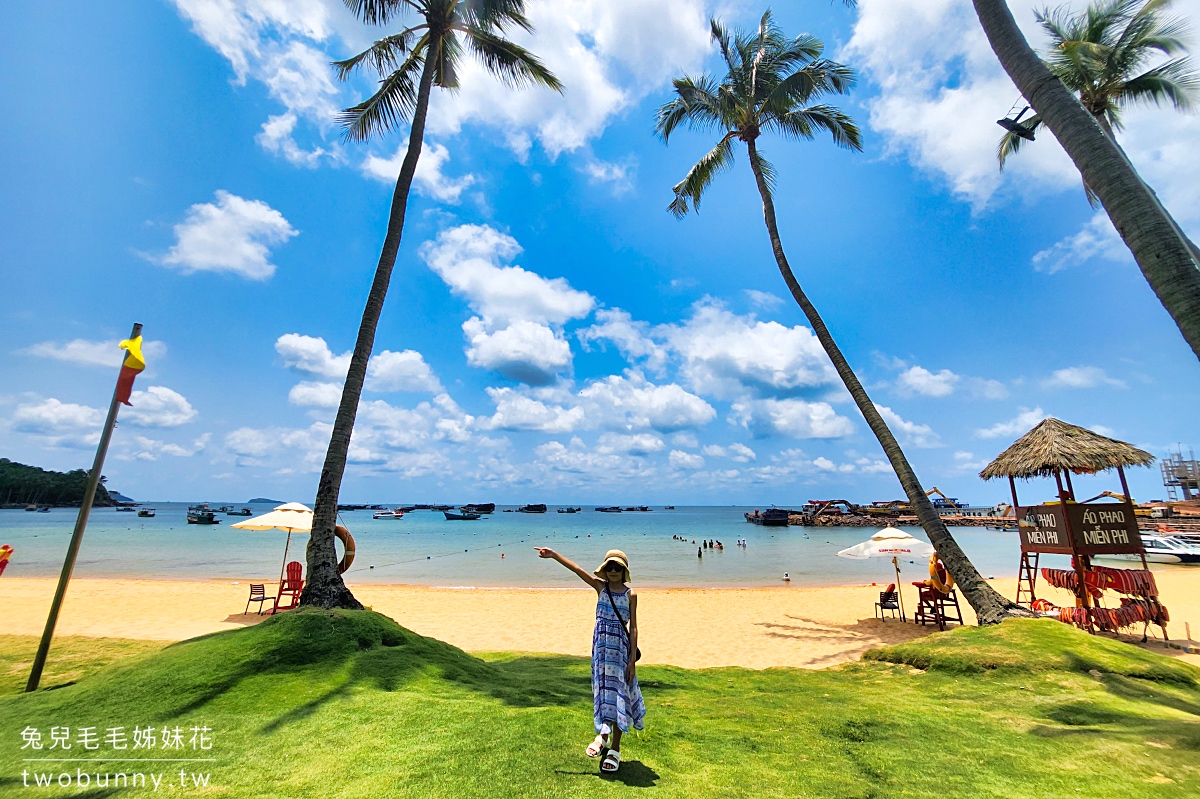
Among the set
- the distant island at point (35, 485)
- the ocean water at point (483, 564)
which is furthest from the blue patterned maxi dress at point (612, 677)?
the distant island at point (35, 485)

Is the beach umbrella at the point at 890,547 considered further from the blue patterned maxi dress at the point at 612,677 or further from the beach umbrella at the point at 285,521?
the beach umbrella at the point at 285,521

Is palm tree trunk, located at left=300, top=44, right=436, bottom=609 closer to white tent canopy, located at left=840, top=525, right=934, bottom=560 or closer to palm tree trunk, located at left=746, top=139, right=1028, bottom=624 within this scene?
palm tree trunk, located at left=746, top=139, right=1028, bottom=624

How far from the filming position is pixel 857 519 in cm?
8150

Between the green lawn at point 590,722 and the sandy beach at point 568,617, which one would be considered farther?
the sandy beach at point 568,617

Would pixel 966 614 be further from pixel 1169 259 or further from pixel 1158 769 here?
pixel 1169 259

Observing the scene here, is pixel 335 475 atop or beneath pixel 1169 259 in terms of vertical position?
beneath

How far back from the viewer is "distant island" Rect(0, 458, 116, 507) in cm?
10462

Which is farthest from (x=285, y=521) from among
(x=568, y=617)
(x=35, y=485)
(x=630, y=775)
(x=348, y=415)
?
(x=35, y=485)

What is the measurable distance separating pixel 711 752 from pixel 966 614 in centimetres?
1365

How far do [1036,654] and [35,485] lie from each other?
159m

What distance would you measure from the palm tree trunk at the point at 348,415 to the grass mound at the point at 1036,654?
854cm

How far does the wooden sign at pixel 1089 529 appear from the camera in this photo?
9180mm

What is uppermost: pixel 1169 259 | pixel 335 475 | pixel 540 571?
pixel 1169 259

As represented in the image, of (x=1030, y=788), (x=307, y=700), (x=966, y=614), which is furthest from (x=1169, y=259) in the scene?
(x=966, y=614)
